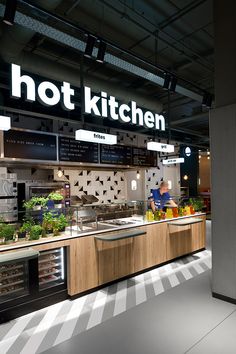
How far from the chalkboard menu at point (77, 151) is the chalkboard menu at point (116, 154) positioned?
248 mm

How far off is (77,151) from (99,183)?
258 cm

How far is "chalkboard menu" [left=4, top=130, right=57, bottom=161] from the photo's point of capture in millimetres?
5320

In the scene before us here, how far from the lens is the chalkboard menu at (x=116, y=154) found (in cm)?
702

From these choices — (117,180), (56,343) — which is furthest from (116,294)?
(117,180)

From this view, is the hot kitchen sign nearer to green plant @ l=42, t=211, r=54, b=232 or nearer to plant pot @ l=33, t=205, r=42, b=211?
plant pot @ l=33, t=205, r=42, b=211

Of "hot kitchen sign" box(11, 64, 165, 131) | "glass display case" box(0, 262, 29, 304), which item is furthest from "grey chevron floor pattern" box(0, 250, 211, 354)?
"hot kitchen sign" box(11, 64, 165, 131)

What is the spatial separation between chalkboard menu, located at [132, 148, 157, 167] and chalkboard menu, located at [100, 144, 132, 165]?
0.66 ft

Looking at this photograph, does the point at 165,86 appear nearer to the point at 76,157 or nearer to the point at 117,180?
the point at 76,157

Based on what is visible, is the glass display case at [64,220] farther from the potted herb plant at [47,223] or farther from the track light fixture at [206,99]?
the track light fixture at [206,99]

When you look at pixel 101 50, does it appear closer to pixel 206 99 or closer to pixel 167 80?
pixel 167 80

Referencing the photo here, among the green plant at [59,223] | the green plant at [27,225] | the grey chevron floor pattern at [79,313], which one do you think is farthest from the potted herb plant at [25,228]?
the grey chevron floor pattern at [79,313]

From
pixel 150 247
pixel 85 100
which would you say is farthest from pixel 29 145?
pixel 150 247

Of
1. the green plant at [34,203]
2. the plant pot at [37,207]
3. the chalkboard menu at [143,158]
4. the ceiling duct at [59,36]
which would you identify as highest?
the ceiling duct at [59,36]

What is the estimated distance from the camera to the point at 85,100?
454 cm
